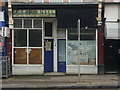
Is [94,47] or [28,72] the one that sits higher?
[94,47]

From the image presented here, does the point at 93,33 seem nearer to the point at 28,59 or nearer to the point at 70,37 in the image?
the point at 70,37

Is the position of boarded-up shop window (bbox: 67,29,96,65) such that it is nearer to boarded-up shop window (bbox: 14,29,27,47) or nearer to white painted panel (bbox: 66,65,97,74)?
white painted panel (bbox: 66,65,97,74)

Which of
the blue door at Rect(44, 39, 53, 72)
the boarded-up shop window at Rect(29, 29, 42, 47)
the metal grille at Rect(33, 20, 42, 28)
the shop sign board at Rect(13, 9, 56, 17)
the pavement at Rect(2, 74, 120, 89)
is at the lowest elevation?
the pavement at Rect(2, 74, 120, 89)

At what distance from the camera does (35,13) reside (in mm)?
18156

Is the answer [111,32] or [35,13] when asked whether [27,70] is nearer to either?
[35,13]

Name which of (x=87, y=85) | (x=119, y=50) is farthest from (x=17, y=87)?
(x=119, y=50)

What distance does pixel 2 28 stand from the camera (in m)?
17.6

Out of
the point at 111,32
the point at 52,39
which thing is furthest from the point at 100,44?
the point at 52,39

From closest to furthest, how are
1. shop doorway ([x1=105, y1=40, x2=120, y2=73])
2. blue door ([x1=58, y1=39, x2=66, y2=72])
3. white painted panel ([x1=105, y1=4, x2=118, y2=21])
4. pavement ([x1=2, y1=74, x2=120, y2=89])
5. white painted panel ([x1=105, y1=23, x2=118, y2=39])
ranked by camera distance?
pavement ([x1=2, y1=74, x2=120, y2=89])
white painted panel ([x1=105, y1=23, x2=118, y2=39])
white painted panel ([x1=105, y1=4, x2=118, y2=21])
shop doorway ([x1=105, y1=40, x2=120, y2=73])
blue door ([x1=58, y1=39, x2=66, y2=72])

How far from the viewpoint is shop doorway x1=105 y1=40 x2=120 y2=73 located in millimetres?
18380

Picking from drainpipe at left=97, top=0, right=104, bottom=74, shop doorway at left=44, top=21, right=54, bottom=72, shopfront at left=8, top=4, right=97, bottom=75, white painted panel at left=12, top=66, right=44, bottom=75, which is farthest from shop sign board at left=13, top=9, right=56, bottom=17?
white painted panel at left=12, top=66, right=44, bottom=75

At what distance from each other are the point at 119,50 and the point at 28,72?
577cm

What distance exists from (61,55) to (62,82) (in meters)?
3.79

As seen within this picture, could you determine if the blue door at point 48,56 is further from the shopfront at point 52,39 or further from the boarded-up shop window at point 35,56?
the boarded-up shop window at point 35,56
